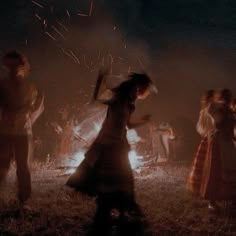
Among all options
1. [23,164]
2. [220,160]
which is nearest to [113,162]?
[23,164]

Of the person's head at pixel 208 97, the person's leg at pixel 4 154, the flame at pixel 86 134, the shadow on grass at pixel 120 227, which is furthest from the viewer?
the flame at pixel 86 134

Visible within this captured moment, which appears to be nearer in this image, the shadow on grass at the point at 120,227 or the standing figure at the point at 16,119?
the shadow on grass at the point at 120,227

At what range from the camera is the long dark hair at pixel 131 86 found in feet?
18.1

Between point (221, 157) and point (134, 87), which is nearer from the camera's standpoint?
point (134, 87)

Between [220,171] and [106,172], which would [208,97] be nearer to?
[220,171]

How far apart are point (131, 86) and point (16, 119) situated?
1.74 meters

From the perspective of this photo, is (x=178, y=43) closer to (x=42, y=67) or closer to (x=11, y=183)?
(x=42, y=67)

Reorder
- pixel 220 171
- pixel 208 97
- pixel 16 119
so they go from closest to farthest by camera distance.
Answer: pixel 16 119 < pixel 220 171 < pixel 208 97

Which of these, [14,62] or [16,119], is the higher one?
[14,62]

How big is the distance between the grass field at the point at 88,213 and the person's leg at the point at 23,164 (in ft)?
0.68

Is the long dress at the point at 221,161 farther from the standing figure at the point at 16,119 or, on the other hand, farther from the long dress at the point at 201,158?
the standing figure at the point at 16,119

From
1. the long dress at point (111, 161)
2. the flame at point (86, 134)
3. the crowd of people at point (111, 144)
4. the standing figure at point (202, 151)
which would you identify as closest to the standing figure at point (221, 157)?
the crowd of people at point (111, 144)

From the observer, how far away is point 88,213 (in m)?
5.64

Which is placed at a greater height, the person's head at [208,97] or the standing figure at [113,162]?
the person's head at [208,97]
